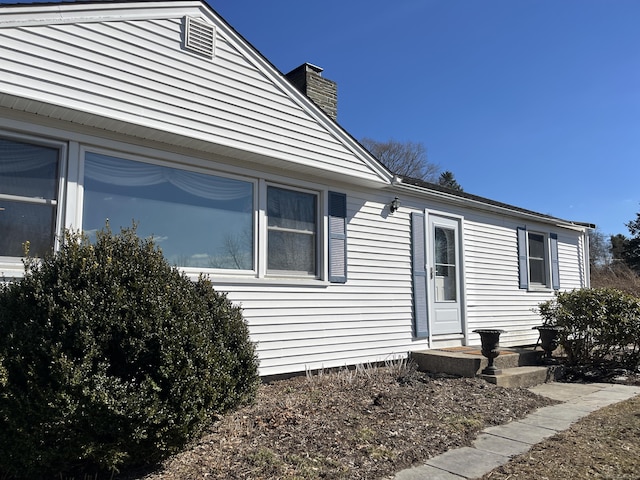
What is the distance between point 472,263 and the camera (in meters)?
8.62

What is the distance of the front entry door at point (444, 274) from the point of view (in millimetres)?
7895

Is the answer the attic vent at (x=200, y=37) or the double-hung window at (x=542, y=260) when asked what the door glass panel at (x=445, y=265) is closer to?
the double-hung window at (x=542, y=260)

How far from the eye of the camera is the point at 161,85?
493cm

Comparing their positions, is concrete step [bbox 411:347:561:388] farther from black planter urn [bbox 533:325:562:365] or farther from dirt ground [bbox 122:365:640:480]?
dirt ground [bbox 122:365:640:480]

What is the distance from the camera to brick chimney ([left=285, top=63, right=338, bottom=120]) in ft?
23.8

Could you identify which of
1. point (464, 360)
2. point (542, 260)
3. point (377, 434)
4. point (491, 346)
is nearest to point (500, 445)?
point (377, 434)

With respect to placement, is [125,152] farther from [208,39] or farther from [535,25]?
[535,25]

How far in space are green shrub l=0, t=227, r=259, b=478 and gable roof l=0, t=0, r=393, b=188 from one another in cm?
177

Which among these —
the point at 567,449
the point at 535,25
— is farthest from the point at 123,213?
the point at 535,25

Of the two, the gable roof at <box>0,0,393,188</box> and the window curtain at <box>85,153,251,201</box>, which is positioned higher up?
the gable roof at <box>0,0,393,188</box>

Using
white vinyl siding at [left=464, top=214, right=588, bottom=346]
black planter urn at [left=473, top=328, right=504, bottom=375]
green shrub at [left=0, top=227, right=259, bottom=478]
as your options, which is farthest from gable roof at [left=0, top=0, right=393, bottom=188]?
white vinyl siding at [left=464, top=214, right=588, bottom=346]

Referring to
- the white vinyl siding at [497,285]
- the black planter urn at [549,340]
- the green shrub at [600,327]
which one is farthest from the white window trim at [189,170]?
the green shrub at [600,327]

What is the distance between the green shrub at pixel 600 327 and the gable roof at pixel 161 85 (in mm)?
4004

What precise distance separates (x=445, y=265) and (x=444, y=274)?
159 millimetres
